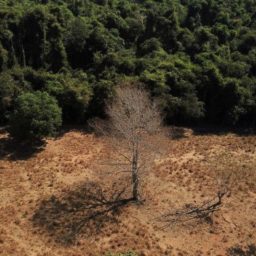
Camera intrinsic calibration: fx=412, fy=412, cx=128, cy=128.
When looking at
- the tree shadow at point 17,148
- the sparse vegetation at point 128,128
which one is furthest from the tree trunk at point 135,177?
the tree shadow at point 17,148

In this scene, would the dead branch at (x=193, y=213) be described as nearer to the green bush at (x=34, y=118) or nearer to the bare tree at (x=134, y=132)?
the bare tree at (x=134, y=132)

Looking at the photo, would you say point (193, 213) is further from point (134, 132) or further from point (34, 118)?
point (34, 118)

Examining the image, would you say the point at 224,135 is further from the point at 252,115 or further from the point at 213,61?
the point at 213,61

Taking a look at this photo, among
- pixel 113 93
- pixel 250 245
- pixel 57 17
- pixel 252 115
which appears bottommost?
pixel 250 245

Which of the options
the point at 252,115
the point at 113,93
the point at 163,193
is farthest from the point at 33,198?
the point at 252,115

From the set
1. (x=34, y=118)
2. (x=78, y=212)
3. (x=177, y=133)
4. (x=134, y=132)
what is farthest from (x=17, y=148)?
(x=177, y=133)

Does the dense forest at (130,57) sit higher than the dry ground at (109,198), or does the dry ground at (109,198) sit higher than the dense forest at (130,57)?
the dense forest at (130,57)
